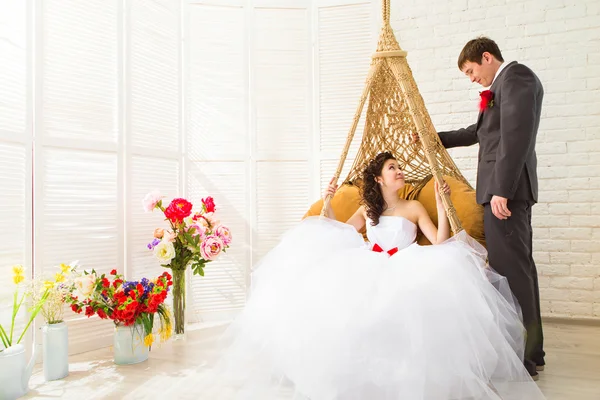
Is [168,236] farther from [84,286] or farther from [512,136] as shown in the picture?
[512,136]

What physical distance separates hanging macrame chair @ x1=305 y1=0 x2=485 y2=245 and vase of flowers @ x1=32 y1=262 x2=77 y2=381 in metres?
1.49

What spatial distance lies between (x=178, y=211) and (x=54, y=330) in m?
0.98

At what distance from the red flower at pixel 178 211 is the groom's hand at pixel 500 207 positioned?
6.06 feet

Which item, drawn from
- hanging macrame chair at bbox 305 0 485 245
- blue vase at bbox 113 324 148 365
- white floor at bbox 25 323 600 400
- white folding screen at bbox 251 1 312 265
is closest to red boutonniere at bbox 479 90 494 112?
hanging macrame chair at bbox 305 0 485 245

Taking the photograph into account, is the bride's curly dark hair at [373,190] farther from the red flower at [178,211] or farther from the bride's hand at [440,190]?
the red flower at [178,211]

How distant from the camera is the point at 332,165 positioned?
3848 mm

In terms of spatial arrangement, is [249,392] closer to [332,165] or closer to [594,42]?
[332,165]

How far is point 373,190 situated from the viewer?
286 centimetres

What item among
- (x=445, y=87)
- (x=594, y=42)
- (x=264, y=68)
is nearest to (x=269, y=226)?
(x=264, y=68)

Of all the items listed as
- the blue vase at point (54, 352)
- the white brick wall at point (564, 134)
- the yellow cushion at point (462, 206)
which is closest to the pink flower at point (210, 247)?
the blue vase at point (54, 352)

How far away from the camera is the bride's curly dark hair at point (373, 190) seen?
111 inches

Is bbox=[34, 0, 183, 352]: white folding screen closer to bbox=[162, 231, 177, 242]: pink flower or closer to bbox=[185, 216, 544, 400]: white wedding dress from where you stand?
bbox=[162, 231, 177, 242]: pink flower

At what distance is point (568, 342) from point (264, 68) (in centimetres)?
296

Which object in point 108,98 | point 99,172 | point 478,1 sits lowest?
point 99,172
